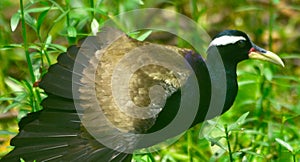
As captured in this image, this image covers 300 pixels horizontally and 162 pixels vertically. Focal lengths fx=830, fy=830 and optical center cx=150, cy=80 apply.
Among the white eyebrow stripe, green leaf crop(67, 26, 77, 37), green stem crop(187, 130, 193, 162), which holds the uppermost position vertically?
green leaf crop(67, 26, 77, 37)

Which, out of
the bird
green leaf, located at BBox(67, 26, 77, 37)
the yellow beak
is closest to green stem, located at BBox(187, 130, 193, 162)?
the bird

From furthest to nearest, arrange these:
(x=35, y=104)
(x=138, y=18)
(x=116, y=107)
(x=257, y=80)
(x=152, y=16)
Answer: (x=152, y=16)
(x=138, y=18)
(x=257, y=80)
(x=35, y=104)
(x=116, y=107)

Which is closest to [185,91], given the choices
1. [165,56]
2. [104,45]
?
[165,56]

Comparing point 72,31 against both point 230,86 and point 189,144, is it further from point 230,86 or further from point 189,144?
point 189,144

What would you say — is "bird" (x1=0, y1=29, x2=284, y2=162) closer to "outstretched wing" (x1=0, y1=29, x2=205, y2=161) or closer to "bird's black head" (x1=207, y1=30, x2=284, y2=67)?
"outstretched wing" (x1=0, y1=29, x2=205, y2=161)

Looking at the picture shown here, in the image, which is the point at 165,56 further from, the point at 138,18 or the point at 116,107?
the point at 138,18

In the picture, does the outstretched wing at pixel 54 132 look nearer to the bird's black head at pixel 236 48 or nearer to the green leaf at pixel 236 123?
the green leaf at pixel 236 123
